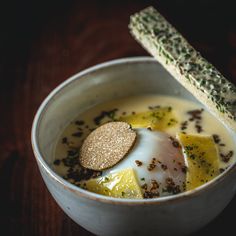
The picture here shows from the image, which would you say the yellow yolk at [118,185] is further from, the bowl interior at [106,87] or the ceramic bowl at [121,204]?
the bowl interior at [106,87]

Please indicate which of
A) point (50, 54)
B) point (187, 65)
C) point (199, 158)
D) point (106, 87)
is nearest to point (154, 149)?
point (199, 158)

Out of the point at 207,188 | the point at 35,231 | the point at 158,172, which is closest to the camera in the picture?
the point at 207,188

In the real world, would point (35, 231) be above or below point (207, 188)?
below

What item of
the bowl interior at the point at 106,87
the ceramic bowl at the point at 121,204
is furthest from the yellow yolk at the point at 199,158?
the bowl interior at the point at 106,87

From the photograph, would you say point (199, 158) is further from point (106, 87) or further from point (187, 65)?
point (106, 87)

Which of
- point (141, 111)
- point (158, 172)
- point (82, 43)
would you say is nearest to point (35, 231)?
point (158, 172)

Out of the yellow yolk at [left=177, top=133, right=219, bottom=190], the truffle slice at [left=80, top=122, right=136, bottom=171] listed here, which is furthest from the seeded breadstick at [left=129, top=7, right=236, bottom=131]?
the truffle slice at [left=80, top=122, right=136, bottom=171]

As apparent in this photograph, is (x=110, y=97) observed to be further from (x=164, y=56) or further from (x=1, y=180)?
(x=1, y=180)
